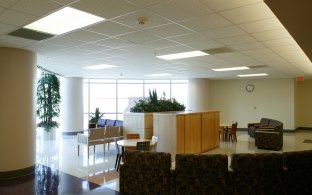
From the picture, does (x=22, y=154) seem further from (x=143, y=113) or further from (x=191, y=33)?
(x=191, y=33)

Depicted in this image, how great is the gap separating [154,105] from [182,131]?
5.04ft

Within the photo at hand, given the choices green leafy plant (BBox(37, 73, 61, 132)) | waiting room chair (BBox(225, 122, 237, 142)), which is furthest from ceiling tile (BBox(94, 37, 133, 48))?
waiting room chair (BBox(225, 122, 237, 142))

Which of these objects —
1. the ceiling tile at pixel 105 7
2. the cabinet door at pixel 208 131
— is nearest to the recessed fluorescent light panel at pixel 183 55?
the cabinet door at pixel 208 131

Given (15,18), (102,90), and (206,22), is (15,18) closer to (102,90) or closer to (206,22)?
(206,22)

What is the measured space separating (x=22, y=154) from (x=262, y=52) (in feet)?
19.9

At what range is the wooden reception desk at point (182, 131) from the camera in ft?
23.2

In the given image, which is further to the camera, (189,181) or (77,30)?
(77,30)

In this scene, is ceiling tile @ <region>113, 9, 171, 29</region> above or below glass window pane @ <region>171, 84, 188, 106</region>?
above

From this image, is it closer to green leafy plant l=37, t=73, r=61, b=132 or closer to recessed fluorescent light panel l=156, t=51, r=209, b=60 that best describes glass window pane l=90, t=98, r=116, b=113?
green leafy plant l=37, t=73, r=61, b=132

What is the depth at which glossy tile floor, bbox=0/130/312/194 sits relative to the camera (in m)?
4.89

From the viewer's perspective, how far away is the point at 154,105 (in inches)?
328

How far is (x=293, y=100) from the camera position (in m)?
13.1

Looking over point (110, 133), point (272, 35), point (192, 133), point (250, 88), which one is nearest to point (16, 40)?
point (110, 133)

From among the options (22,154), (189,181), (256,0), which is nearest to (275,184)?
(189,181)
